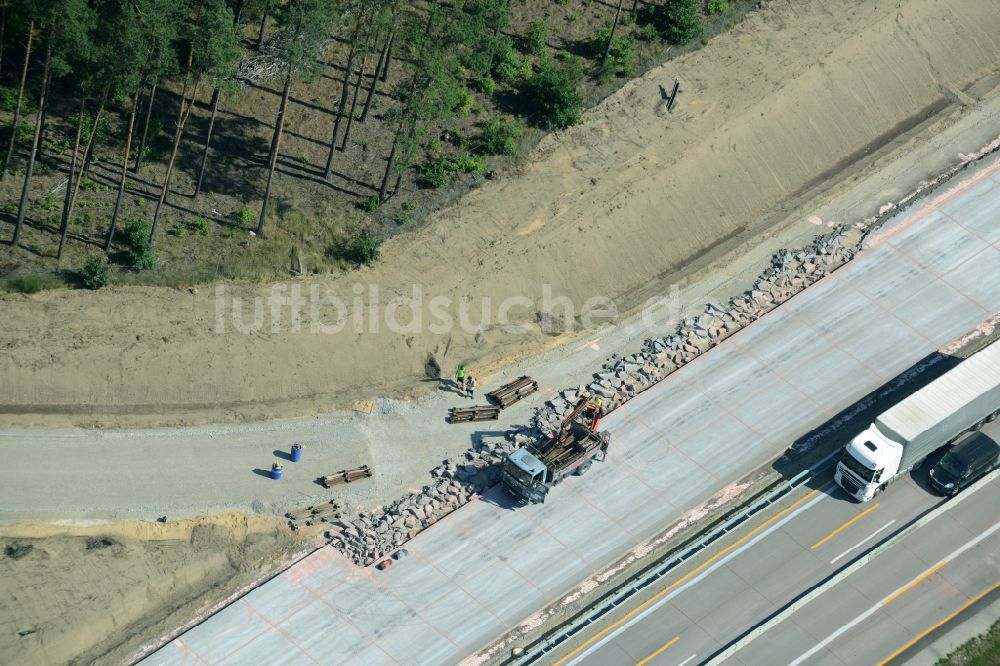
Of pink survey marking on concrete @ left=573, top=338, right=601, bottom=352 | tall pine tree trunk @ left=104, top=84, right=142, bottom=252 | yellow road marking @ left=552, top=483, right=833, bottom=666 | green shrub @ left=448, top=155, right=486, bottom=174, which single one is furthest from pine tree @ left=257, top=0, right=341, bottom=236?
yellow road marking @ left=552, top=483, right=833, bottom=666

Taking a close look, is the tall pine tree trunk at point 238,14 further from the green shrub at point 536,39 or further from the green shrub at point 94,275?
the green shrub at point 94,275

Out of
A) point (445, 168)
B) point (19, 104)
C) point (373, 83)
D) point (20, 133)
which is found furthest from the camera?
point (373, 83)

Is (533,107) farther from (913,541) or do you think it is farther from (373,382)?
(913,541)

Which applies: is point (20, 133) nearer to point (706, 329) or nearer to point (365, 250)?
point (365, 250)

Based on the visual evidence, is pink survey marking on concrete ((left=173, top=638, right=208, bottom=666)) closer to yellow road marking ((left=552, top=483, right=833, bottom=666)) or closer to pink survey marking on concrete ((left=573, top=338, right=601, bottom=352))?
yellow road marking ((left=552, top=483, right=833, bottom=666))

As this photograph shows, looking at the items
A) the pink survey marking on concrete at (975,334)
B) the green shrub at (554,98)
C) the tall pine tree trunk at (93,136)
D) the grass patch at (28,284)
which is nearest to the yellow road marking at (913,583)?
the pink survey marking on concrete at (975,334)

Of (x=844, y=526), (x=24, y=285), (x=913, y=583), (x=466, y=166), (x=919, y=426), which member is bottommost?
(x=24, y=285)

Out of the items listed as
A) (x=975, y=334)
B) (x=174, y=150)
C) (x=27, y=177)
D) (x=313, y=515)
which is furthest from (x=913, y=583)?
(x=27, y=177)
